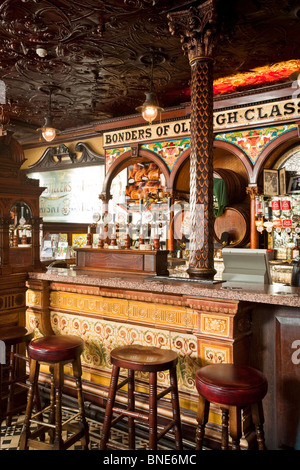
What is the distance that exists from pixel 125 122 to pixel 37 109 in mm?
A: 1742

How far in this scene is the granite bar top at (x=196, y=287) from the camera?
245 cm

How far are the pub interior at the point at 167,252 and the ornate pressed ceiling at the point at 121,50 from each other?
24mm

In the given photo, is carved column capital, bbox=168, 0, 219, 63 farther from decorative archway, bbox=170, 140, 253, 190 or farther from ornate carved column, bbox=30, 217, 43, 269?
decorative archway, bbox=170, 140, 253, 190

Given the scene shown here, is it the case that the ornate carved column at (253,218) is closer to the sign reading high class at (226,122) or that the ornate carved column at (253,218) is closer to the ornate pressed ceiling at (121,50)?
the sign reading high class at (226,122)

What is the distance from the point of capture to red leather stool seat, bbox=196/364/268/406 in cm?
196

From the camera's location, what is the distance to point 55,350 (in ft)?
8.58

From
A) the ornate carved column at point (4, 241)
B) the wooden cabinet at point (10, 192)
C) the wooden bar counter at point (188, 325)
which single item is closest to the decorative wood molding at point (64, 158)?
the wooden cabinet at point (10, 192)

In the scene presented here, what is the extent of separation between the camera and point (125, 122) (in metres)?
7.65

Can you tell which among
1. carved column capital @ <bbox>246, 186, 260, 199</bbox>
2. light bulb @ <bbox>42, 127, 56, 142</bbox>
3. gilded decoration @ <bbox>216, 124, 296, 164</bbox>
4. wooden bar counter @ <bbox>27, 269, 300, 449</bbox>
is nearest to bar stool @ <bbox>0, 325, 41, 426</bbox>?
wooden bar counter @ <bbox>27, 269, 300, 449</bbox>

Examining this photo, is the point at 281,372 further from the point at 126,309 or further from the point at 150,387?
the point at 126,309

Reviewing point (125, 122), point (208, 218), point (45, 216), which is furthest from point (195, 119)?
point (45, 216)

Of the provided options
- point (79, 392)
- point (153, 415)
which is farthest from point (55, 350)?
point (153, 415)

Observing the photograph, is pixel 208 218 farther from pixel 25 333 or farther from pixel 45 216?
pixel 45 216

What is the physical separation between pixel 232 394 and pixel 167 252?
1.76 metres
